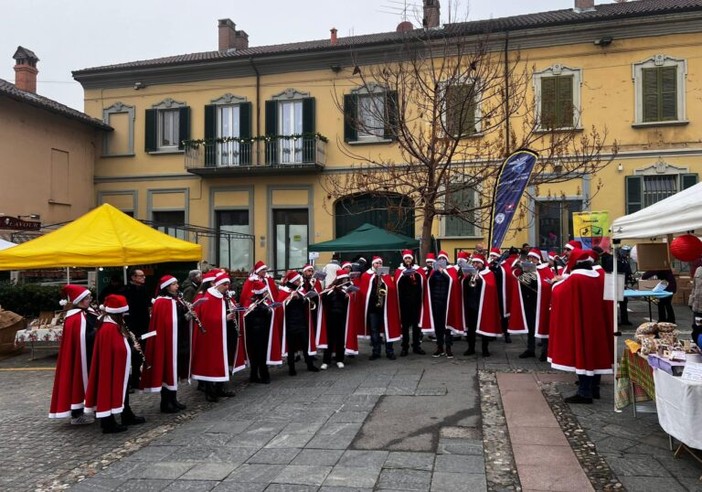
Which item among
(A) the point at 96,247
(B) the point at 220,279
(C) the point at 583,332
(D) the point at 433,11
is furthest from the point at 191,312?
(D) the point at 433,11

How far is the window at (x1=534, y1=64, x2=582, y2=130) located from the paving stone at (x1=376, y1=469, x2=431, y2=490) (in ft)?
51.6

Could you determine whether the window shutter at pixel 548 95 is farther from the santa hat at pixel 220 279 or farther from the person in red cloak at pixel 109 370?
the person in red cloak at pixel 109 370

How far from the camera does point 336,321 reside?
30.7 feet

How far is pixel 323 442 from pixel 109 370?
2.48 m

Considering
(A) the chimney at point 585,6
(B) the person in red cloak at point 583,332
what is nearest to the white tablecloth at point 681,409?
(B) the person in red cloak at point 583,332

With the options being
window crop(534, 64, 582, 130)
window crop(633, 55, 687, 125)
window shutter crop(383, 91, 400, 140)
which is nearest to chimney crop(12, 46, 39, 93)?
window shutter crop(383, 91, 400, 140)

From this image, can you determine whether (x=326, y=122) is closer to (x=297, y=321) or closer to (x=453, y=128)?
(x=453, y=128)

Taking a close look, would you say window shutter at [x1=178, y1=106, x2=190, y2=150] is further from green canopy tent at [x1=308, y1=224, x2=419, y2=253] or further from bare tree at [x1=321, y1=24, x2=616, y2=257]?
green canopy tent at [x1=308, y1=224, x2=419, y2=253]

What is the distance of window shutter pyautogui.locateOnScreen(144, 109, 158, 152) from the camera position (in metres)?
22.9

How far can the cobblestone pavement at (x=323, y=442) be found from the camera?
4.80 meters

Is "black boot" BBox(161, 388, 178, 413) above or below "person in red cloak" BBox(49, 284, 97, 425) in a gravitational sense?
below

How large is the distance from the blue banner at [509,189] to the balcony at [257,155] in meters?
10.4

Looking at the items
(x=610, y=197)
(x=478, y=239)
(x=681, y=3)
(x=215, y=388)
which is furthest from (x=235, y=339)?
(x=681, y=3)

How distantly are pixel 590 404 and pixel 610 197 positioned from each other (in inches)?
529
